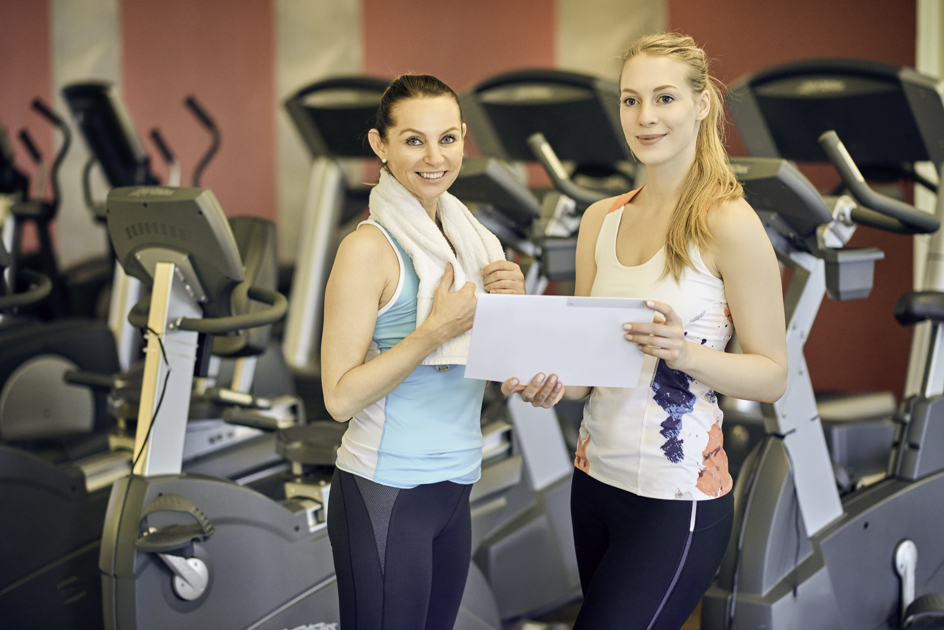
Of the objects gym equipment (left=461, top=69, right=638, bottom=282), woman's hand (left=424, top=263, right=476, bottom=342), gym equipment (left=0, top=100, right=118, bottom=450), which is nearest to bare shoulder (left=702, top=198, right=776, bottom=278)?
woman's hand (left=424, top=263, right=476, bottom=342)

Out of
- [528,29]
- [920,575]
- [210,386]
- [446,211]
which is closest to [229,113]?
[528,29]

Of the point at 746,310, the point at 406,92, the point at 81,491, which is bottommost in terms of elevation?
the point at 81,491

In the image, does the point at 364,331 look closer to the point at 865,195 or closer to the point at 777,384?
the point at 777,384

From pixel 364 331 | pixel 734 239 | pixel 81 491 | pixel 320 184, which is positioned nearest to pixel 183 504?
pixel 81 491

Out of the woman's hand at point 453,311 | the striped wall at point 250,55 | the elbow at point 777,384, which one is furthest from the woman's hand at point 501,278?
the striped wall at point 250,55

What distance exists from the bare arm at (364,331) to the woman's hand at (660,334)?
267 millimetres

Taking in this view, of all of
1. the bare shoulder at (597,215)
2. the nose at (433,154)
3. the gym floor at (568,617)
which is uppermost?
the nose at (433,154)

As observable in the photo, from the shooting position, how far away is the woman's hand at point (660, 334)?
1.19 metres

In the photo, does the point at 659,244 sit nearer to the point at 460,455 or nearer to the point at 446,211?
the point at 446,211

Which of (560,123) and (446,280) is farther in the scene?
(560,123)

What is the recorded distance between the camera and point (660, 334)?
120cm

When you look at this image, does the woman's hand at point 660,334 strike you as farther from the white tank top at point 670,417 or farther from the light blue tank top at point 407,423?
the light blue tank top at point 407,423

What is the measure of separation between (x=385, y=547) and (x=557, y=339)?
0.46 metres

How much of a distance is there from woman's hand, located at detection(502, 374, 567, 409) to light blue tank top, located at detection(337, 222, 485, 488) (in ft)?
0.44
